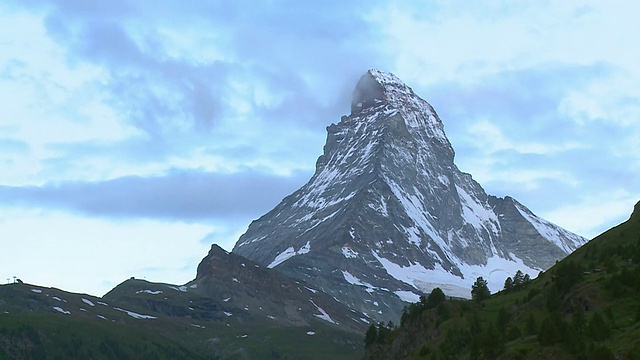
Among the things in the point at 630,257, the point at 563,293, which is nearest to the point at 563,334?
the point at 563,293

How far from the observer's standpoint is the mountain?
132 meters

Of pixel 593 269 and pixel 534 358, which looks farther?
pixel 593 269

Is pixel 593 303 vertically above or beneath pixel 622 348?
above

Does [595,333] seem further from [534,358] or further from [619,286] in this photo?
[619,286]

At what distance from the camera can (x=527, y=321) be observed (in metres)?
160

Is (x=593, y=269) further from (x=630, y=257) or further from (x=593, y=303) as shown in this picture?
(x=593, y=303)

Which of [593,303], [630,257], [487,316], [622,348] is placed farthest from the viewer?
[487,316]

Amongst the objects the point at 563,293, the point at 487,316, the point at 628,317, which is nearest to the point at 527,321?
the point at 563,293

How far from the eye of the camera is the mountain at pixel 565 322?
433 feet

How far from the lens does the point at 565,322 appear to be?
5600 inches

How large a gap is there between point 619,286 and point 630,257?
28109 mm

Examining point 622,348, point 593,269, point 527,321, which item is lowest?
point 622,348

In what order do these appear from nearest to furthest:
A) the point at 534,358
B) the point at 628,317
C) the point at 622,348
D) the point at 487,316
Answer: the point at 622,348
the point at 534,358
the point at 628,317
the point at 487,316

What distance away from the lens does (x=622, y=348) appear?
120812 millimetres
